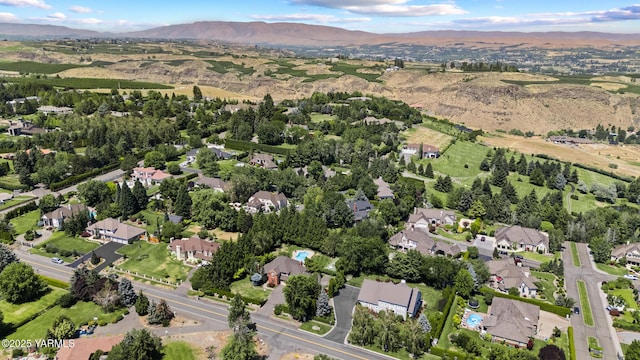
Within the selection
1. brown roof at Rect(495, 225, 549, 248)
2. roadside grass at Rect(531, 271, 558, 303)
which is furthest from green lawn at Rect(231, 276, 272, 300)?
brown roof at Rect(495, 225, 549, 248)

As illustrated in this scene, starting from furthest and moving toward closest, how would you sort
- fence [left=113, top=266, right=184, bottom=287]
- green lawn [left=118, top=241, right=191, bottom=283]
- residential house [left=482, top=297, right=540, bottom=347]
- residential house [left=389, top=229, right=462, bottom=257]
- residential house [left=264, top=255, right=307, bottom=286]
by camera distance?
residential house [left=389, top=229, right=462, bottom=257]
green lawn [left=118, top=241, right=191, bottom=283]
residential house [left=264, top=255, right=307, bottom=286]
fence [left=113, top=266, right=184, bottom=287]
residential house [left=482, top=297, right=540, bottom=347]

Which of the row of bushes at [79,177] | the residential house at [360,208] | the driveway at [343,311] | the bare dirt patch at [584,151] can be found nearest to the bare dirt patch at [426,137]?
the bare dirt patch at [584,151]

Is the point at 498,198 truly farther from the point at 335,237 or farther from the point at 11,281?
the point at 11,281

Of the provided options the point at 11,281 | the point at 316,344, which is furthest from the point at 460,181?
the point at 11,281

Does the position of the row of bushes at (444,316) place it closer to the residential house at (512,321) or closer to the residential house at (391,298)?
the residential house at (391,298)

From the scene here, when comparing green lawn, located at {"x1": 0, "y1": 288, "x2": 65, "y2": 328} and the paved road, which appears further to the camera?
green lawn, located at {"x1": 0, "y1": 288, "x2": 65, "y2": 328}

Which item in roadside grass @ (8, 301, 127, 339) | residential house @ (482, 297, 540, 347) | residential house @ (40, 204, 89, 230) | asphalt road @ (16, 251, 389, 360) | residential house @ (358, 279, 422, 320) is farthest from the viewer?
residential house @ (40, 204, 89, 230)

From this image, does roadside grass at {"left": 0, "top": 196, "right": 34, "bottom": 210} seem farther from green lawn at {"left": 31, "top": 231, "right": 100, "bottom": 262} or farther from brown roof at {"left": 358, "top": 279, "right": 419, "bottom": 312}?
brown roof at {"left": 358, "top": 279, "right": 419, "bottom": 312}
